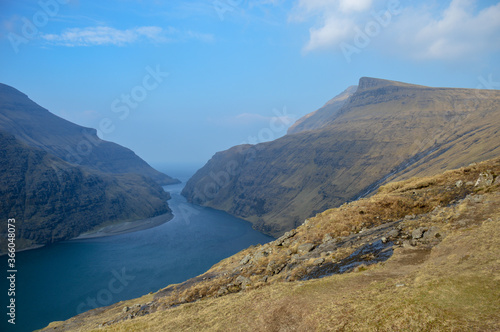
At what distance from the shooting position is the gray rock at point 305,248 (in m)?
28.1

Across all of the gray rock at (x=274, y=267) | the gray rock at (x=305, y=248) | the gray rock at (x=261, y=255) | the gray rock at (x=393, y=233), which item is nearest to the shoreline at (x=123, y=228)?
the gray rock at (x=261, y=255)

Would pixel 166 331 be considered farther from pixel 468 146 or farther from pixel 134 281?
pixel 468 146

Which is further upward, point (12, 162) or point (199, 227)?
point (12, 162)

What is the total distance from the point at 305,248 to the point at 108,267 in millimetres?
109382

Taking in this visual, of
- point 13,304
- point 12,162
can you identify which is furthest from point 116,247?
point 12,162

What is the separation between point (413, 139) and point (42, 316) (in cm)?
22728

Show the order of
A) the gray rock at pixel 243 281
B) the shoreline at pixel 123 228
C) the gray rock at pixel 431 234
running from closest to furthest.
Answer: the gray rock at pixel 431 234 → the gray rock at pixel 243 281 → the shoreline at pixel 123 228

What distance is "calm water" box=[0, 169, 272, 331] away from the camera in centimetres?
8006

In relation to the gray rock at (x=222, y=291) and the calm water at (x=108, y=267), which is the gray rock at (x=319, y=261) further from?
the calm water at (x=108, y=267)

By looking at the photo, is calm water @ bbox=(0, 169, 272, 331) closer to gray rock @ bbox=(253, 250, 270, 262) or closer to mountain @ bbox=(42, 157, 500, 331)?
mountain @ bbox=(42, 157, 500, 331)

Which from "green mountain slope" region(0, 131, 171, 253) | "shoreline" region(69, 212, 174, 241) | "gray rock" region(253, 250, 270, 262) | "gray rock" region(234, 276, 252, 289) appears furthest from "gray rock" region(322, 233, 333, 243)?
"shoreline" region(69, 212, 174, 241)

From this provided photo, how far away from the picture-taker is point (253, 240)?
15150 centimetres

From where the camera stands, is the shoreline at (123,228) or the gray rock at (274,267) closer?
the gray rock at (274,267)

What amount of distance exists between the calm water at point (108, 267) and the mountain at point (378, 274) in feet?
209
